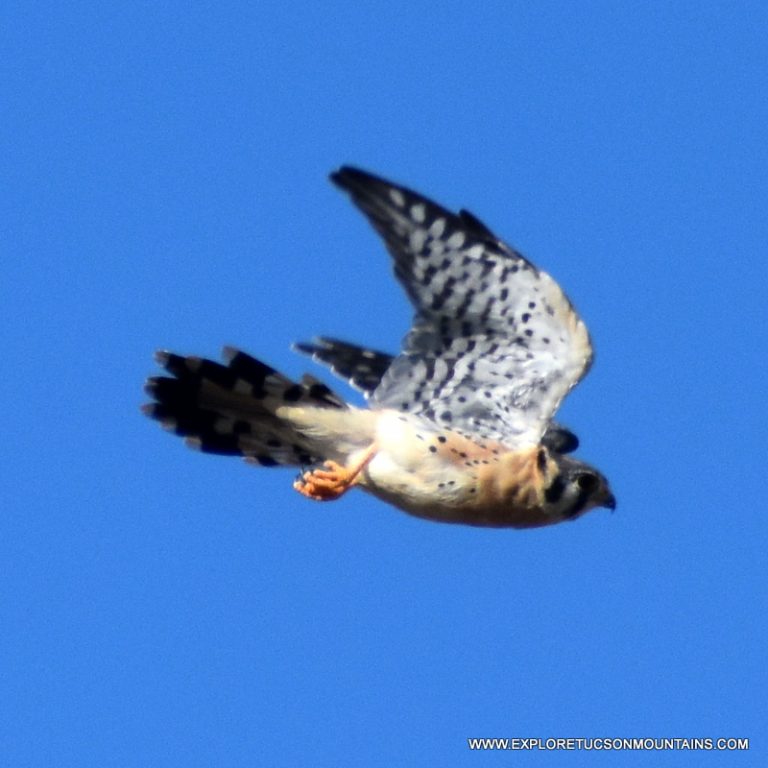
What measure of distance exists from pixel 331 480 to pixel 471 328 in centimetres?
125

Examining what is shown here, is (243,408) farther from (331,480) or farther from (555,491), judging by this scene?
(555,491)

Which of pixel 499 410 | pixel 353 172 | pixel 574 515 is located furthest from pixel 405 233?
pixel 574 515

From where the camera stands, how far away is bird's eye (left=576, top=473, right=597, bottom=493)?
15.8 metres

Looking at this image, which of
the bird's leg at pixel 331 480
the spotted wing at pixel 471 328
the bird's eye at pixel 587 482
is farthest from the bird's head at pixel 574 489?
the bird's leg at pixel 331 480

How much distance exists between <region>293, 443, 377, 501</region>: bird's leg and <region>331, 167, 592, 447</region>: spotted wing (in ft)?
1.46

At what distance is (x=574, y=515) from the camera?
15.9 meters

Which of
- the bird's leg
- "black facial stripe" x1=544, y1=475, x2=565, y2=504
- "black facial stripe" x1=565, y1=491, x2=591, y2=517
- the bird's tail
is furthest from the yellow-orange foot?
"black facial stripe" x1=565, y1=491, x2=591, y2=517

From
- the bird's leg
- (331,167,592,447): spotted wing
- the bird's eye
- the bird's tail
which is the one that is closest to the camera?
(331,167,592,447): spotted wing

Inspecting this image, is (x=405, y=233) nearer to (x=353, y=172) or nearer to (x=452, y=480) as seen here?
(x=353, y=172)

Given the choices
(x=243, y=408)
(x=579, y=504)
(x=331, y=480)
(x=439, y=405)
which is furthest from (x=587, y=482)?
(x=243, y=408)

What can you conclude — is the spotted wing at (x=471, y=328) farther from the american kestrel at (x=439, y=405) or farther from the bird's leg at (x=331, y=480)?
the bird's leg at (x=331, y=480)

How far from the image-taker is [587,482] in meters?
15.9

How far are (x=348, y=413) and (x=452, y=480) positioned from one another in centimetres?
77

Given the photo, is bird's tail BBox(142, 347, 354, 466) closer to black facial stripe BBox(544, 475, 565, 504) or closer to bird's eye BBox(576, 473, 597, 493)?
black facial stripe BBox(544, 475, 565, 504)
